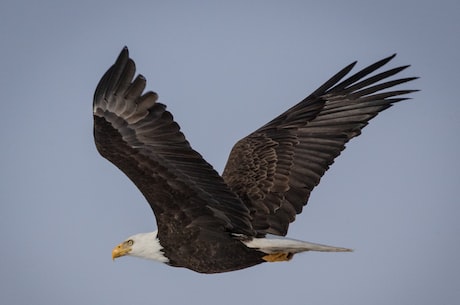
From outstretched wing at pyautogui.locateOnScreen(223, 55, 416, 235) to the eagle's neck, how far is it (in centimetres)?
113

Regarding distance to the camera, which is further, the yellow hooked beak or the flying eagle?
the yellow hooked beak

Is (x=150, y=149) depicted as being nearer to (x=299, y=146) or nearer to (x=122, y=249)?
(x=122, y=249)

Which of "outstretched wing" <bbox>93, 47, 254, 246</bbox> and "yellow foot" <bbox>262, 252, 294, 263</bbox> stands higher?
"outstretched wing" <bbox>93, 47, 254, 246</bbox>

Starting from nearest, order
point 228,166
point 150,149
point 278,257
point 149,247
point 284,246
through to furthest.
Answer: point 150,149
point 284,246
point 149,247
point 278,257
point 228,166

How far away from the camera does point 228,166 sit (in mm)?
11852

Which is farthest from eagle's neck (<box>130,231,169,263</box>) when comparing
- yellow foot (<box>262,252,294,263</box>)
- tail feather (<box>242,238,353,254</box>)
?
yellow foot (<box>262,252,294,263</box>)

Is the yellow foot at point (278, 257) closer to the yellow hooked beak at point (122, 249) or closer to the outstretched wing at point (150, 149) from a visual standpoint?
the outstretched wing at point (150, 149)

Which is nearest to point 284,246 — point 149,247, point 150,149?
point 149,247

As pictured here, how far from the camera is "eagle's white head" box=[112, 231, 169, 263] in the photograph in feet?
34.7

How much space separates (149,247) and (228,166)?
175 centimetres

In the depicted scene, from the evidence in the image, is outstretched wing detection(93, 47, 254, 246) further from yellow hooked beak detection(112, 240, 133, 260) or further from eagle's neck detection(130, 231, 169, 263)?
yellow hooked beak detection(112, 240, 133, 260)

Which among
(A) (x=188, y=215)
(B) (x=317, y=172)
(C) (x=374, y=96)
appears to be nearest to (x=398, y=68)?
(C) (x=374, y=96)

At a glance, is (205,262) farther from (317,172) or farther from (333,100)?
(333,100)

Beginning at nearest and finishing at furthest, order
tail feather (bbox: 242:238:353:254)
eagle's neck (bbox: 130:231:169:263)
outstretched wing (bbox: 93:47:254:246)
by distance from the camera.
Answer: outstretched wing (bbox: 93:47:254:246) < tail feather (bbox: 242:238:353:254) < eagle's neck (bbox: 130:231:169:263)
